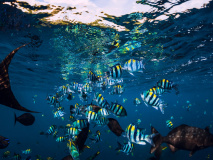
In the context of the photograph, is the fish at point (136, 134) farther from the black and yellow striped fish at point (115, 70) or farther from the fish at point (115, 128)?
the black and yellow striped fish at point (115, 70)

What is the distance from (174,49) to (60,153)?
92.9 feet

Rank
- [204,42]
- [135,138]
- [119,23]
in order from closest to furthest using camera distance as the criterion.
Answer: [135,138]
[119,23]
[204,42]

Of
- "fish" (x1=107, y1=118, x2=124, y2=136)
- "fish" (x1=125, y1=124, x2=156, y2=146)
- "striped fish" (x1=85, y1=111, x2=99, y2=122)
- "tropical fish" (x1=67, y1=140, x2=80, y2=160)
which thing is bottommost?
"tropical fish" (x1=67, y1=140, x2=80, y2=160)

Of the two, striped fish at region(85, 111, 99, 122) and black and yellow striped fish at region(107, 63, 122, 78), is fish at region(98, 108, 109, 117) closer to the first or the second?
striped fish at region(85, 111, 99, 122)

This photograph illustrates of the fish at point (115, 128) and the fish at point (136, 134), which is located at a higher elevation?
the fish at point (115, 128)

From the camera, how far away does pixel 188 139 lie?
3.28 meters

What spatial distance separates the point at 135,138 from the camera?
12.8 ft

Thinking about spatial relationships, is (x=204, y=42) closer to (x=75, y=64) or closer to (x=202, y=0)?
(x=202, y=0)

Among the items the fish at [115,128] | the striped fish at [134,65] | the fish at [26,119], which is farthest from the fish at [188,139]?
the fish at [26,119]

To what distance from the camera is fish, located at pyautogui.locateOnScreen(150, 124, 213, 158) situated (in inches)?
124

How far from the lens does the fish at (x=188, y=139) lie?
10.3 ft

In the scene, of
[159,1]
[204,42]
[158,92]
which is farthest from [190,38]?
[158,92]

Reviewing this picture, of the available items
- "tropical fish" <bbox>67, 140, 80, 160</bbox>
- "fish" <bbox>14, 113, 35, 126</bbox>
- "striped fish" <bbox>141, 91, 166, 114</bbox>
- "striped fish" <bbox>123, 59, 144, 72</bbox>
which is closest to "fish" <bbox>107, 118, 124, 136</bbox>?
"tropical fish" <bbox>67, 140, 80, 160</bbox>

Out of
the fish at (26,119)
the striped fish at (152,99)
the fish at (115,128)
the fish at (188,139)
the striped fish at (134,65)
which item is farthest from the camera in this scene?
the striped fish at (134,65)
